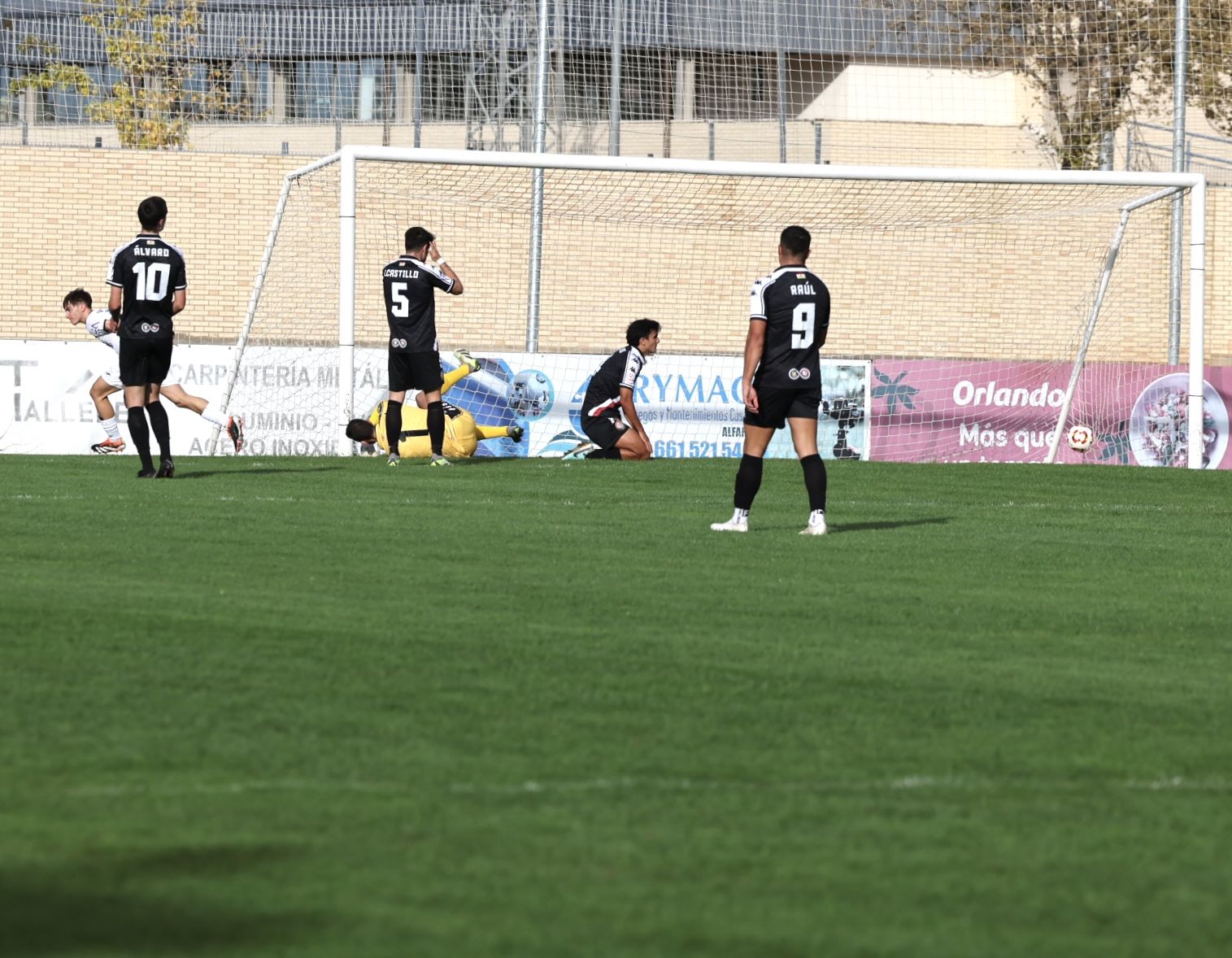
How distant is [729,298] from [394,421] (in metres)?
14.5

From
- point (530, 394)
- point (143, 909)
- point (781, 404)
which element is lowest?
point (143, 909)

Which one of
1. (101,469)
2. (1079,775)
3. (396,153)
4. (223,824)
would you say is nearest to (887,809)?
(1079,775)

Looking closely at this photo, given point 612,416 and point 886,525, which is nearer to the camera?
point 886,525

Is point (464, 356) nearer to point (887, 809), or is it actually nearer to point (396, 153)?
point (396, 153)

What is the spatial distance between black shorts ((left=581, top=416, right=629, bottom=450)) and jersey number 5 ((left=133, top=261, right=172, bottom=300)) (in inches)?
229

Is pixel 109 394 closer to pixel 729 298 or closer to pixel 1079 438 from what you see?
pixel 1079 438

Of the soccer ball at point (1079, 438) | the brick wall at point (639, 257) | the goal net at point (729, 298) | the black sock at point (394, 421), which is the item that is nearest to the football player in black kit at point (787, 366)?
the black sock at point (394, 421)

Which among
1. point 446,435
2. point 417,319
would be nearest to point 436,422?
point 417,319

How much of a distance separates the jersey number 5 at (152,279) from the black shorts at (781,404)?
197 inches

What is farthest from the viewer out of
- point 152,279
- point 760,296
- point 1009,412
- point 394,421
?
point 1009,412

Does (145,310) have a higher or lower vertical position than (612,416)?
higher

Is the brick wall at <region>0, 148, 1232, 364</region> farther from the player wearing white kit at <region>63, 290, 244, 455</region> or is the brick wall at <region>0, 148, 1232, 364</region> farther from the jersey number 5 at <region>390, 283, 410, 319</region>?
the jersey number 5 at <region>390, 283, 410, 319</region>

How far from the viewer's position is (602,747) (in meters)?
5.07

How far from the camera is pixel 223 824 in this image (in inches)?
165
